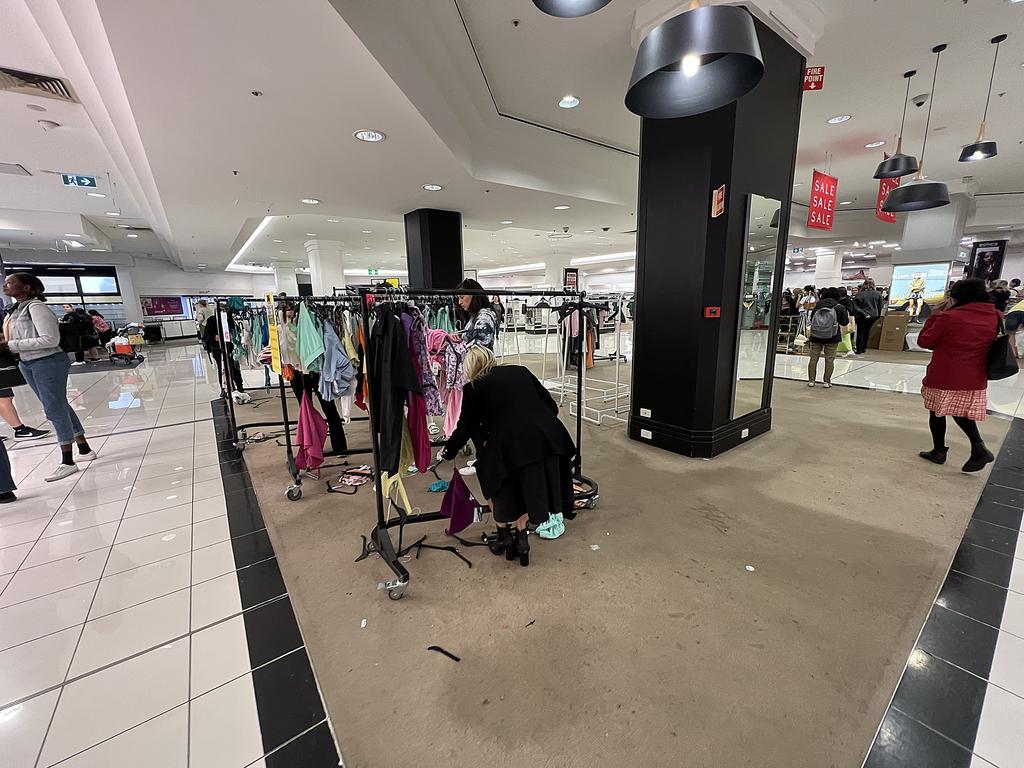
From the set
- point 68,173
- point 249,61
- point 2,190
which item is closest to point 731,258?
point 249,61

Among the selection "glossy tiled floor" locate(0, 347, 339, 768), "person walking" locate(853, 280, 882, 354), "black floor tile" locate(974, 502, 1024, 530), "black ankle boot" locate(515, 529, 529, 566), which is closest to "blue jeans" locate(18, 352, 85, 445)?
"glossy tiled floor" locate(0, 347, 339, 768)

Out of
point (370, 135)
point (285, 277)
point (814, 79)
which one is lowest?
point (285, 277)

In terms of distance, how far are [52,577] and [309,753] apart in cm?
221

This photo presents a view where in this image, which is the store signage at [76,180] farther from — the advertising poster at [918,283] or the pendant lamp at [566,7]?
the advertising poster at [918,283]

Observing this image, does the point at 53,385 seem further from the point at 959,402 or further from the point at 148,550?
the point at 959,402

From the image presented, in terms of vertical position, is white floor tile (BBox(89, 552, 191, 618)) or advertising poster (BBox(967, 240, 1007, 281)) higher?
advertising poster (BBox(967, 240, 1007, 281))

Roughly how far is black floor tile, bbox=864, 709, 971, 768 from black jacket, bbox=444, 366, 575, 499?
53.1 inches

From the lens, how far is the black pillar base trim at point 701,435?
12.5 feet

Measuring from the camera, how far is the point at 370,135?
4.16 meters

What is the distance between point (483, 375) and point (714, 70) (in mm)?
1847

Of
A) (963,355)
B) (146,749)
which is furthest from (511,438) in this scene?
(963,355)

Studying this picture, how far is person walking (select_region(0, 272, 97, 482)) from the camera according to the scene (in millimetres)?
3367

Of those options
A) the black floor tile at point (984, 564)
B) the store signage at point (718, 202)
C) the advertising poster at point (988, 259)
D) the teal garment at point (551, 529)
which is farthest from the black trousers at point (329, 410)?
the advertising poster at point (988, 259)

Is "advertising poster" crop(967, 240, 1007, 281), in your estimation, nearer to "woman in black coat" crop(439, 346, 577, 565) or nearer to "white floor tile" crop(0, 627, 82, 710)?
"woman in black coat" crop(439, 346, 577, 565)
